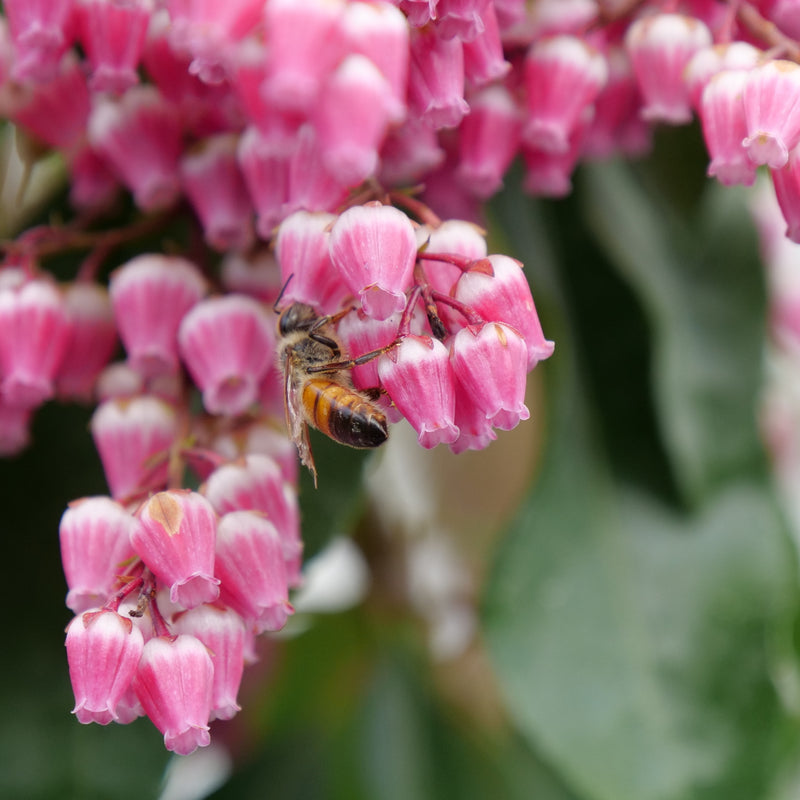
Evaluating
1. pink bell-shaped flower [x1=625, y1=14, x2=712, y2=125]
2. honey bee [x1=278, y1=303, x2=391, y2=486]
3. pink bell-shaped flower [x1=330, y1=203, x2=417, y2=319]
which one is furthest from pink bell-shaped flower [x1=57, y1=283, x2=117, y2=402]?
pink bell-shaped flower [x1=625, y1=14, x2=712, y2=125]

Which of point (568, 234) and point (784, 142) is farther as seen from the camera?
point (568, 234)

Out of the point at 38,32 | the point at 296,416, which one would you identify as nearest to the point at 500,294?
the point at 296,416

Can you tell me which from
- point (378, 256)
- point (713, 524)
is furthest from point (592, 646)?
point (378, 256)

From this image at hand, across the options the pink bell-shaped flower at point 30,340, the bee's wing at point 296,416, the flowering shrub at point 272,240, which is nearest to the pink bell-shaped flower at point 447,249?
the flowering shrub at point 272,240

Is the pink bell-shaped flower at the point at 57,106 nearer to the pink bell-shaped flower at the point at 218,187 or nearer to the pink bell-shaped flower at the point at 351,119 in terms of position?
the pink bell-shaped flower at the point at 218,187

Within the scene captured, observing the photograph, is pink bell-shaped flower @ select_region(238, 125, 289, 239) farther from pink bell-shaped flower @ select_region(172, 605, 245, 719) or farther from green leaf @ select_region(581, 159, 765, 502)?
green leaf @ select_region(581, 159, 765, 502)

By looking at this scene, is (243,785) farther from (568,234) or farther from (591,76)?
(591,76)

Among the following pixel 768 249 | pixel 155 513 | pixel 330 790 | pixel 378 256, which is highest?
pixel 378 256
